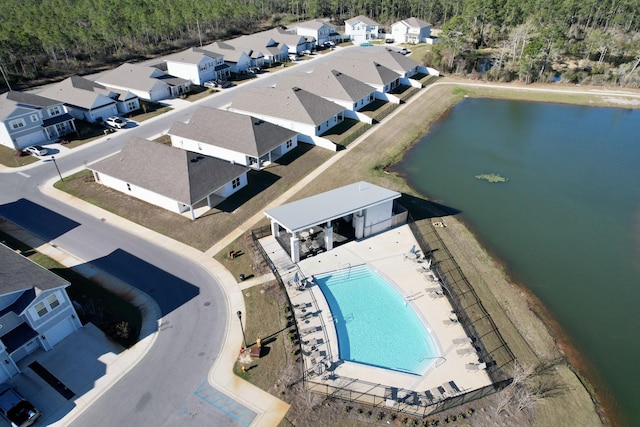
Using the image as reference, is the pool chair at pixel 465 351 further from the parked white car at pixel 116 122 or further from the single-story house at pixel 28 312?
the parked white car at pixel 116 122

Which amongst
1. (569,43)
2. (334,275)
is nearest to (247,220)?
(334,275)

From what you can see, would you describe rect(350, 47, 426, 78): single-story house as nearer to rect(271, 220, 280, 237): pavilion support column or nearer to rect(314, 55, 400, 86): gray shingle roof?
rect(314, 55, 400, 86): gray shingle roof

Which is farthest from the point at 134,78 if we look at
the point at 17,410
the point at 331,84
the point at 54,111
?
the point at 17,410

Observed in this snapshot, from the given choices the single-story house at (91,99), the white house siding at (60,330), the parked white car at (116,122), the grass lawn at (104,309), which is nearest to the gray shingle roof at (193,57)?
the single-story house at (91,99)

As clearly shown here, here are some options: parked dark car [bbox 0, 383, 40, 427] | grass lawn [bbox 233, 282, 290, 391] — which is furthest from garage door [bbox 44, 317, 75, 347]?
grass lawn [bbox 233, 282, 290, 391]

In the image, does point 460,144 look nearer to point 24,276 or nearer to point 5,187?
point 24,276
